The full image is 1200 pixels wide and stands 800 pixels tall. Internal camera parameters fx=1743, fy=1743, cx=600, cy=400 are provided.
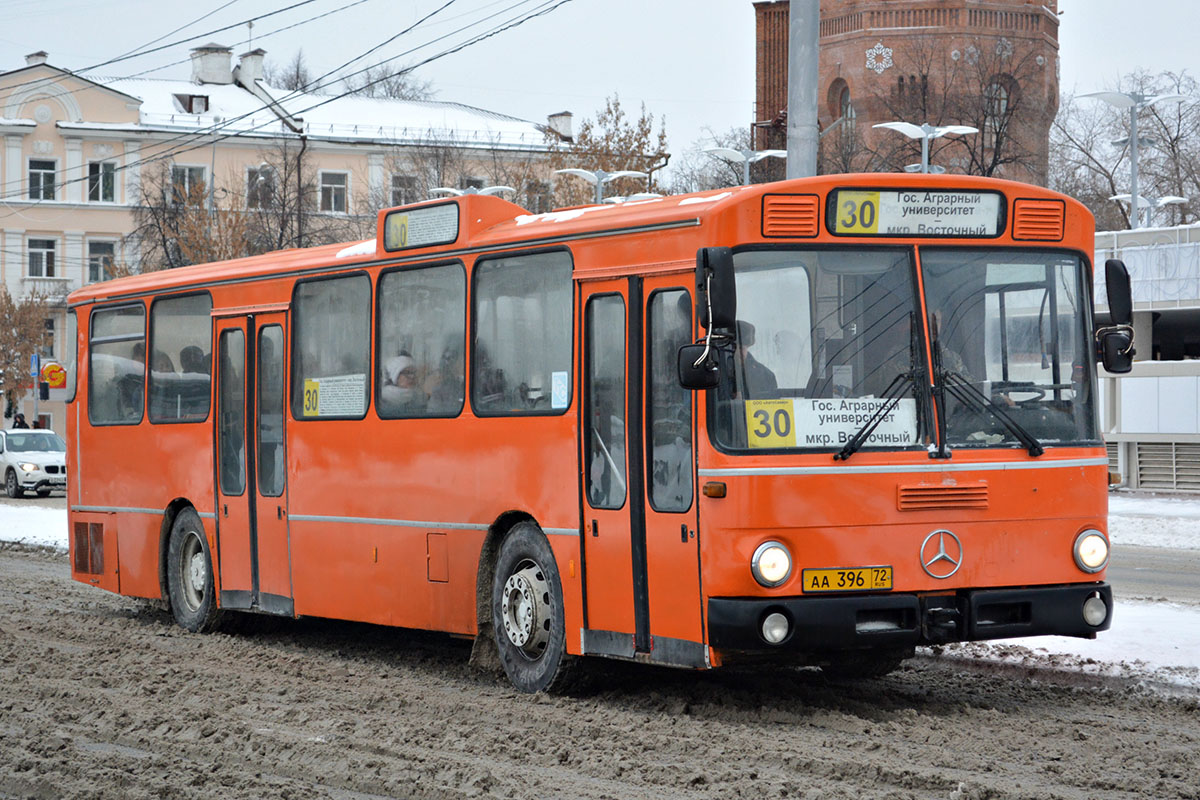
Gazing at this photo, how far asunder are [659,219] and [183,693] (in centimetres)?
395

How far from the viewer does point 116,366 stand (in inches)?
624

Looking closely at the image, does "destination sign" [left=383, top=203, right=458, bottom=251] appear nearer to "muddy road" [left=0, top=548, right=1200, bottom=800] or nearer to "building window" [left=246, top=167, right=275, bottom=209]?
"muddy road" [left=0, top=548, right=1200, bottom=800]

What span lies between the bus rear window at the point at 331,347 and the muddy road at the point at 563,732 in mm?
1851

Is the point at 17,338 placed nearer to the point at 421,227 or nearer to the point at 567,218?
the point at 421,227

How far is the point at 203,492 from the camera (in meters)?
14.4

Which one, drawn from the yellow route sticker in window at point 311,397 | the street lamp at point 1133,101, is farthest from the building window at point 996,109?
the yellow route sticker in window at point 311,397

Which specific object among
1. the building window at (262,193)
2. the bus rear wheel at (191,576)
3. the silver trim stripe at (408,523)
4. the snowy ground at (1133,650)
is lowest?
the snowy ground at (1133,650)

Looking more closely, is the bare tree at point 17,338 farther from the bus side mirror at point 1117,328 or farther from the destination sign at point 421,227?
the bus side mirror at point 1117,328

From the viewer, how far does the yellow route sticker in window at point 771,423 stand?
29.6 feet

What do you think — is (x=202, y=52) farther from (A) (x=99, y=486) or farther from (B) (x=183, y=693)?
(B) (x=183, y=693)

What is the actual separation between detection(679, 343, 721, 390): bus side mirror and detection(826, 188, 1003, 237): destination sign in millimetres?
1087

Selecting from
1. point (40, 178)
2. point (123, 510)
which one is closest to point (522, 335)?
point (123, 510)

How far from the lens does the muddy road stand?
7.39 meters

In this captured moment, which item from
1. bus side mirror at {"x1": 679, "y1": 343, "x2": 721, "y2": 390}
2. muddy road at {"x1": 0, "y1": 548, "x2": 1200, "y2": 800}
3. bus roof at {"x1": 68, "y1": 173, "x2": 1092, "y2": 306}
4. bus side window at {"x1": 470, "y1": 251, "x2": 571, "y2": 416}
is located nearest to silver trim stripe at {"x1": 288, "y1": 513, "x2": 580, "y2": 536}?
bus side window at {"x1": 470, "y1": 251, "x2": 571, "y2": 416}
